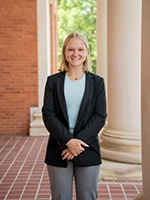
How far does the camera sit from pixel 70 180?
3.08 m

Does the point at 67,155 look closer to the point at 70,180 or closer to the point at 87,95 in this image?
the point at 70,180

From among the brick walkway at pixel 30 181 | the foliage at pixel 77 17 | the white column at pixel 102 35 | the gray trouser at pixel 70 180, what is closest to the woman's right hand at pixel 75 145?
the gray trouser at pixel 70 180

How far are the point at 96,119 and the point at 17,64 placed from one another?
7396 mm

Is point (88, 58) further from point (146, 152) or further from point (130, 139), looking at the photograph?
point (130, 139)

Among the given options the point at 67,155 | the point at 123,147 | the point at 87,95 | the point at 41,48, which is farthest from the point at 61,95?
the point at 41,48

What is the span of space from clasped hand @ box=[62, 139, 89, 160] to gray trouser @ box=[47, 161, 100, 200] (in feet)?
0.29

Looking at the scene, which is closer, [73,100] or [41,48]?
[73,100]

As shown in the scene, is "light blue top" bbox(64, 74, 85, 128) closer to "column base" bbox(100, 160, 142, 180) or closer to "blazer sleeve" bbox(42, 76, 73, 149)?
"blazer sleeve" bbox(42, 76, 73, 149)

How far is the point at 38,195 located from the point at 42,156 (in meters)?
2.46

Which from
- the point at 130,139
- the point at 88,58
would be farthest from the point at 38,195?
the point at 88,58

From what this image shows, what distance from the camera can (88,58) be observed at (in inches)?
125

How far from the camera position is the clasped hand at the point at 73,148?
9.69 feet

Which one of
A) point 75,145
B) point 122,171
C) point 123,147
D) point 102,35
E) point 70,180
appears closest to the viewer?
point 75,145

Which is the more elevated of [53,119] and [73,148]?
[53,119]
